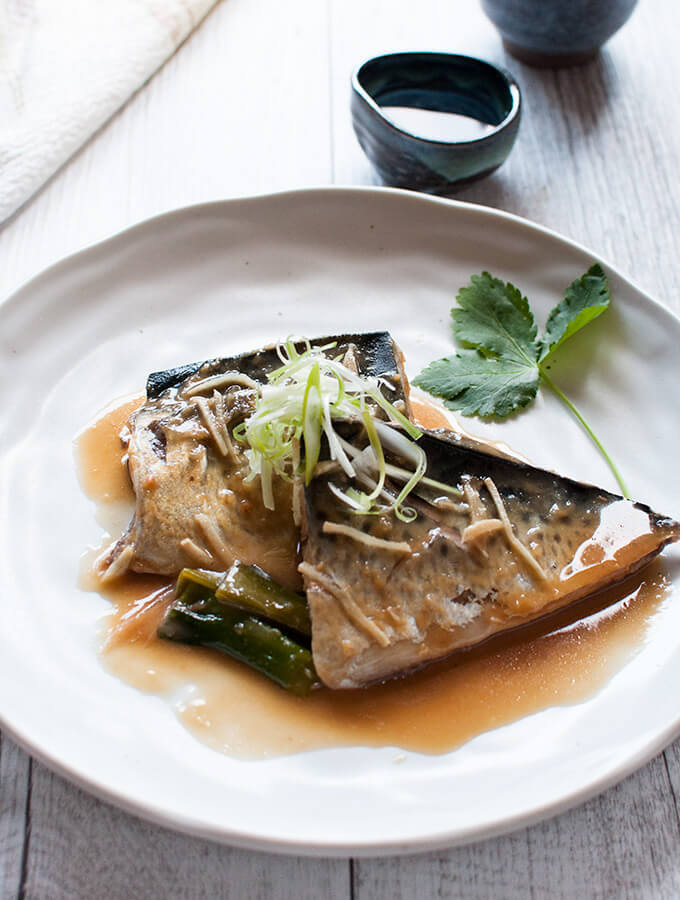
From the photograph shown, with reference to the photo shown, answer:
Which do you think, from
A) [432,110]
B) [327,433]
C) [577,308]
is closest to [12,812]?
[327,433]

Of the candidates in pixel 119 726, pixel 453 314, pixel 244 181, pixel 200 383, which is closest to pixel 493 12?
pixel 244 181

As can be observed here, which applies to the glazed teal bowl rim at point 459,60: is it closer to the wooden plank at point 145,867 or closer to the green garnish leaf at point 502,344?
the green garnish leaf at point 502,344

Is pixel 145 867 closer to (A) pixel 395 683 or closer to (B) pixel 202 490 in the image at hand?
(A) pixel 395 683

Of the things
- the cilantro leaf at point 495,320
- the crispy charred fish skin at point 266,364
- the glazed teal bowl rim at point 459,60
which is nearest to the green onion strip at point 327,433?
the crispy charred fish skin at point 266,364

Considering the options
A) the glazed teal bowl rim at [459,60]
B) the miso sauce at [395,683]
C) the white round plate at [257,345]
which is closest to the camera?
the white round plate at [257,345]

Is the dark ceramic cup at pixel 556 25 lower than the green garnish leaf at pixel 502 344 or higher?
higher

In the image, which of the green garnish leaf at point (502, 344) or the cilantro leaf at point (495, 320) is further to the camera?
the cilantro leaf at point (495, 320)

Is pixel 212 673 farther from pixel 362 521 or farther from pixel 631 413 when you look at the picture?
pixel 631 413

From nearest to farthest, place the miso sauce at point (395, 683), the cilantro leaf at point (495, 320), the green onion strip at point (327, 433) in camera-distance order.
A: 1. the miso sauce at point (395, 683)
2. the green onion strip at point (327, 433)
3. the cilantro leaf at point (495, 320)
